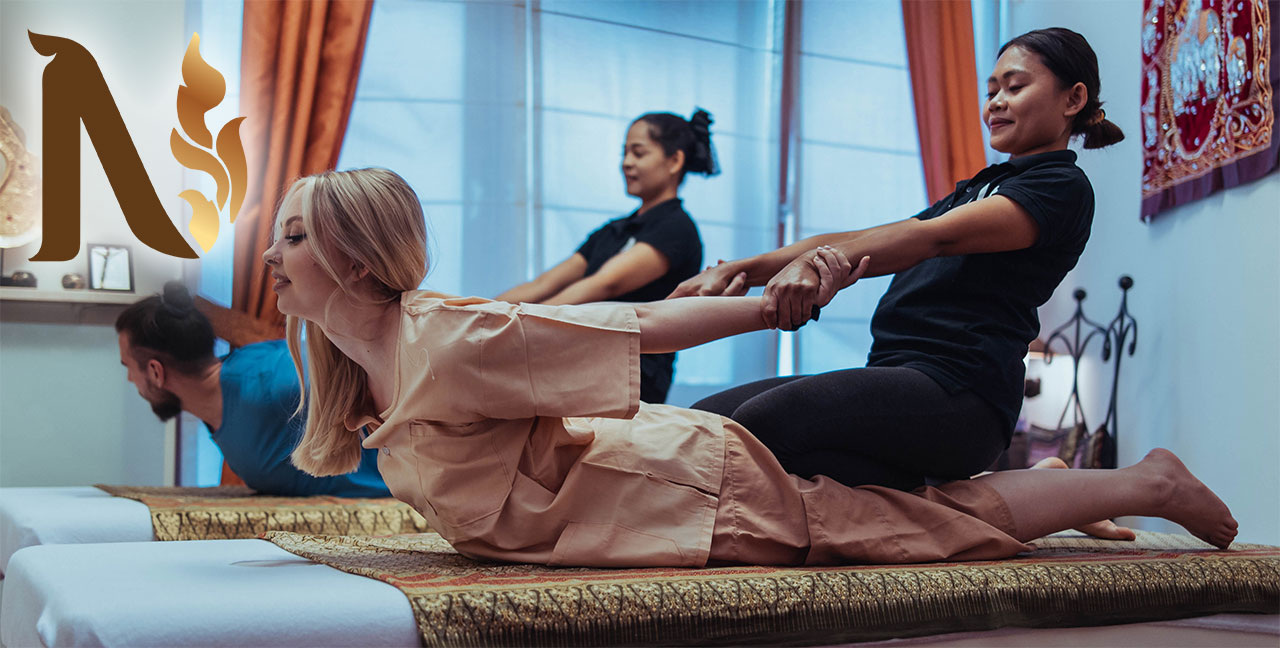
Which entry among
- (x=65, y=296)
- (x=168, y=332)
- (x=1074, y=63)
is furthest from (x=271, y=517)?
(x=1074, y=63)

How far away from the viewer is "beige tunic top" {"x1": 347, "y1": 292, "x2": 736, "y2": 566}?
127cm

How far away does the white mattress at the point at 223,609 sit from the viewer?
98cm

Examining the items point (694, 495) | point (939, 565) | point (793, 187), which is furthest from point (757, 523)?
point (793, 187)

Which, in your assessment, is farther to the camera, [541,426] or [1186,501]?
[1186,501]

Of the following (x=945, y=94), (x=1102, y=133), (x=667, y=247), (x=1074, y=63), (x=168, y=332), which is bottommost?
(x=168, y=332)

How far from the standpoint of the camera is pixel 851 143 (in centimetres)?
445

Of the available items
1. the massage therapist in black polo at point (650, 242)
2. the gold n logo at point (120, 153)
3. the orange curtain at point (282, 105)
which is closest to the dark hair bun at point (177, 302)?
the gold n logo at point (120, 153)

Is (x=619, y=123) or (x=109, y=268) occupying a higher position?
(x=619, y=123)

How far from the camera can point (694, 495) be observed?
55.0 inches

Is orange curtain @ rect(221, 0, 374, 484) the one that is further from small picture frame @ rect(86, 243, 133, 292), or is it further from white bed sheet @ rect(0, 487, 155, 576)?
white bed sheet @ rect(0, 487, 155, 576)

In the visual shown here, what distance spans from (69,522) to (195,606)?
1147 mm

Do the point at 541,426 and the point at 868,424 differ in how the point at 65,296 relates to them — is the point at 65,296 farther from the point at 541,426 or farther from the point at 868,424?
the point at 868,424

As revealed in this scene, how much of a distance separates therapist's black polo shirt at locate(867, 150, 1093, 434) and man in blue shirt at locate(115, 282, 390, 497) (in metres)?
1.45

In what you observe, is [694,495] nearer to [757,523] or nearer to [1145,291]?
[757,523]
